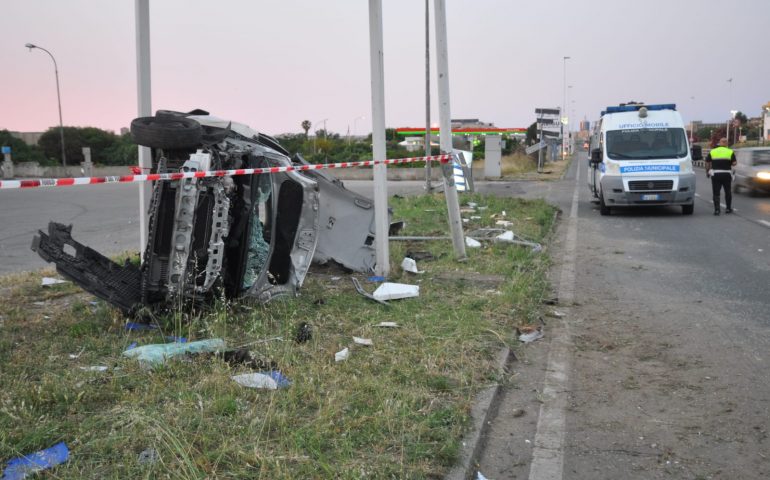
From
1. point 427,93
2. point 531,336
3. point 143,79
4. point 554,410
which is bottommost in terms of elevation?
point 554,410

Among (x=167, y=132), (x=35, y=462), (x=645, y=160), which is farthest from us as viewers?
(x=645, y=160)

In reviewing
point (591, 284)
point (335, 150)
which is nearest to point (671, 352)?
point (591, 284)

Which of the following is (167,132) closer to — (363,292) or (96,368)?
(96,368)

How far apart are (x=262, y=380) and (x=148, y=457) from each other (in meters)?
1.20

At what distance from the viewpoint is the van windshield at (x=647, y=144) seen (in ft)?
54.8

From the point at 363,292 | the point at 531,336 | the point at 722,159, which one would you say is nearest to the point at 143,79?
the point at 363,292

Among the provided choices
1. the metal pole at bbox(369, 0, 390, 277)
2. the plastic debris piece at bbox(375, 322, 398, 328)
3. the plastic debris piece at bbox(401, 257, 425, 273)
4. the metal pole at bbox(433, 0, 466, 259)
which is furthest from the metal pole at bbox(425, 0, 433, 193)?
the plastic debris piece at bbox(375, 322, 398, 328)

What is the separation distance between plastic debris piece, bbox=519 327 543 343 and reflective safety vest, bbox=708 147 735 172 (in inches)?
488

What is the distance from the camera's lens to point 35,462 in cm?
332

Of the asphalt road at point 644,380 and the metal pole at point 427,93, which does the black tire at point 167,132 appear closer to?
the asphalt road at point 644,380

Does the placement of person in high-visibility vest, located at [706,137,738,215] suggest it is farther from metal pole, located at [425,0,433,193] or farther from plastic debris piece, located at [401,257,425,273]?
plastic debris piece, located at [401,257,425,273]

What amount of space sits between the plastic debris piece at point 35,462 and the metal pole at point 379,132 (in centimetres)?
494

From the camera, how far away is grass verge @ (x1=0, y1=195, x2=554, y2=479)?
3.46 meters

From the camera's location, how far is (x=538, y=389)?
16.4 ft
